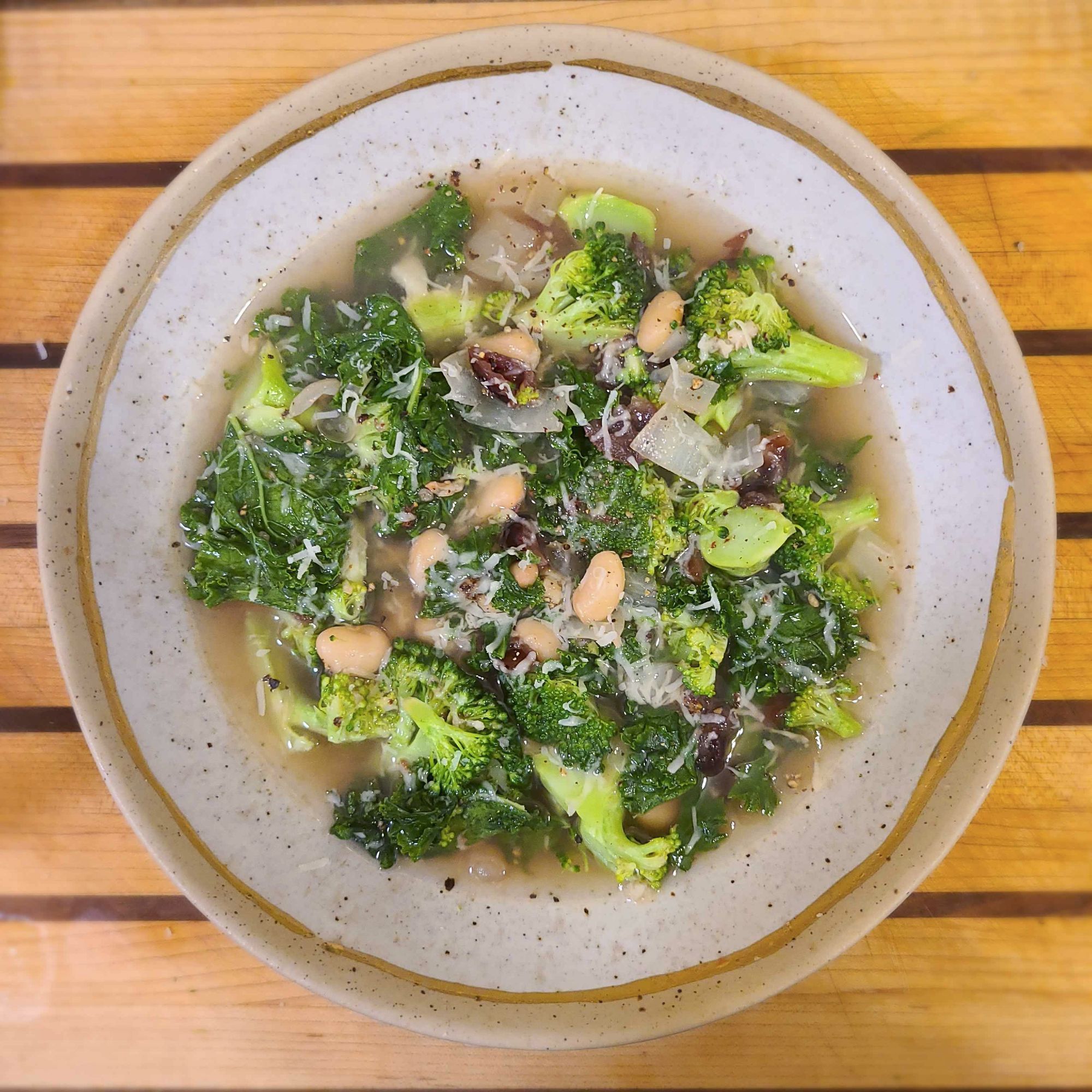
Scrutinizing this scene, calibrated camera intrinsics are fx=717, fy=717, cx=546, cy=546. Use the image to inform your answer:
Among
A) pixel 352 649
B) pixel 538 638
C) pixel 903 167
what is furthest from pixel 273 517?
pixel 903 167

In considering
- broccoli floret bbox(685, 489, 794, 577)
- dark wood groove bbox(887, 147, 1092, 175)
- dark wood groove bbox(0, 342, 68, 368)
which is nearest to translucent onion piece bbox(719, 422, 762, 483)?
broccoli floret bbox(685, 489, 794, 577)

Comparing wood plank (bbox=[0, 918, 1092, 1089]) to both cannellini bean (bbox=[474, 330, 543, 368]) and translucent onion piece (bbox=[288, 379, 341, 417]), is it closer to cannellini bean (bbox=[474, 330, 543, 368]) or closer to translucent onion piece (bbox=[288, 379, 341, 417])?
translucent onion piece (bbox=[288, 379, 341, 417])

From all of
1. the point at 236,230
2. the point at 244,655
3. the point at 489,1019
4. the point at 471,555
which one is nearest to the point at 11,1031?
the point at 244,655

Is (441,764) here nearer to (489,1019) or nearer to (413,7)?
(489,1019)

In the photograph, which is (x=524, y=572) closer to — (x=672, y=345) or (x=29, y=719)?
(x=672, y=345)

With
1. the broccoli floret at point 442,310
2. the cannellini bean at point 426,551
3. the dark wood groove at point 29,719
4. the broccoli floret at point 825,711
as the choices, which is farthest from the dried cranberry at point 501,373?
the dark wood groove at point 29,719

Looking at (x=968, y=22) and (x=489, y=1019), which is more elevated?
(x=968, y=22)
